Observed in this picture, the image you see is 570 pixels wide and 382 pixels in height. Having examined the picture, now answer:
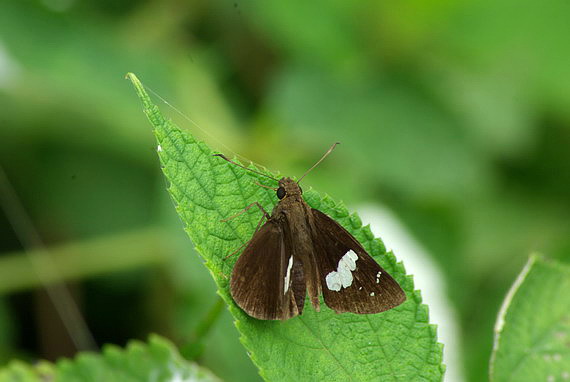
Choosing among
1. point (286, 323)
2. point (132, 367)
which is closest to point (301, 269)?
point (286, 323)

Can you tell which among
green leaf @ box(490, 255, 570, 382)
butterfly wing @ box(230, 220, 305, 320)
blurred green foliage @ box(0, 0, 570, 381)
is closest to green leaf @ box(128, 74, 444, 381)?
butterfly wing @ box(230, 220, 305, 320)

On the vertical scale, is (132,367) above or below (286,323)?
below

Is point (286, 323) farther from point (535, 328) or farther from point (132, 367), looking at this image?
point (535, 328)

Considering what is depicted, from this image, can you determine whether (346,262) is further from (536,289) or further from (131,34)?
(131,34)

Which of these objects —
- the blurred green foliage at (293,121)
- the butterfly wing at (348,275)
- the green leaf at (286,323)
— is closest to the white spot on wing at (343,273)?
the butterfly wing at (348,275)

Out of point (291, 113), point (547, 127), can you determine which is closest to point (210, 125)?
point (291, 113)

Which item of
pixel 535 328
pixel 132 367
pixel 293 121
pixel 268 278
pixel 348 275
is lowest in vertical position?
pixel 132 367

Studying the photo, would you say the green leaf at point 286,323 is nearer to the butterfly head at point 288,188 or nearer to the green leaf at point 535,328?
the butterfly head at point 288,188
